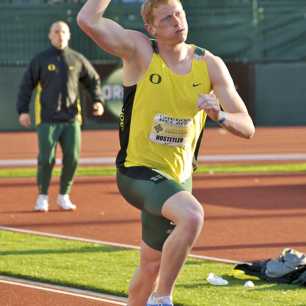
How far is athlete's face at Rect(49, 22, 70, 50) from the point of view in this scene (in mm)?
12695

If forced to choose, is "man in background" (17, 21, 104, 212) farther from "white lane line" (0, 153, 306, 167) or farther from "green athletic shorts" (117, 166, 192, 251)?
"white lane line" (0, 153, 306, 167)

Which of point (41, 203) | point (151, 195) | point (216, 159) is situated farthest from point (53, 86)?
point (216, 159)

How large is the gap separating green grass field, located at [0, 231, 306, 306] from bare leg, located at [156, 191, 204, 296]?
A: 176cm

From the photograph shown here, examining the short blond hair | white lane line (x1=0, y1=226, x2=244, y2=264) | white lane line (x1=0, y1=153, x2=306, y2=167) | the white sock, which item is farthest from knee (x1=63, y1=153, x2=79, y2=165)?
the white sock

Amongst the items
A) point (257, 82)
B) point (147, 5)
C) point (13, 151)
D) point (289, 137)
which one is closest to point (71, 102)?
point (147, 5)

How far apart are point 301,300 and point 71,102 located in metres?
5.59

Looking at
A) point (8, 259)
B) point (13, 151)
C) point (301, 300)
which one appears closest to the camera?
point (301, 300)

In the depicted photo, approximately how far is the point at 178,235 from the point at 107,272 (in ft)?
10.6

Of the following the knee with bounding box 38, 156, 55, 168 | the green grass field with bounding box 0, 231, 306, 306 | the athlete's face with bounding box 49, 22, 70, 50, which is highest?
the athlete's face with bounding box 49, 22, 70, 50

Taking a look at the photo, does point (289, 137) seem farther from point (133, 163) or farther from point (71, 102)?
point (133, 163)

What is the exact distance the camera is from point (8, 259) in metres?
10.0

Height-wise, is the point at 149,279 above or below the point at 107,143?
above

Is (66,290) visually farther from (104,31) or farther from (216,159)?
(216,159)

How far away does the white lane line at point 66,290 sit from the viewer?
27.3ft
